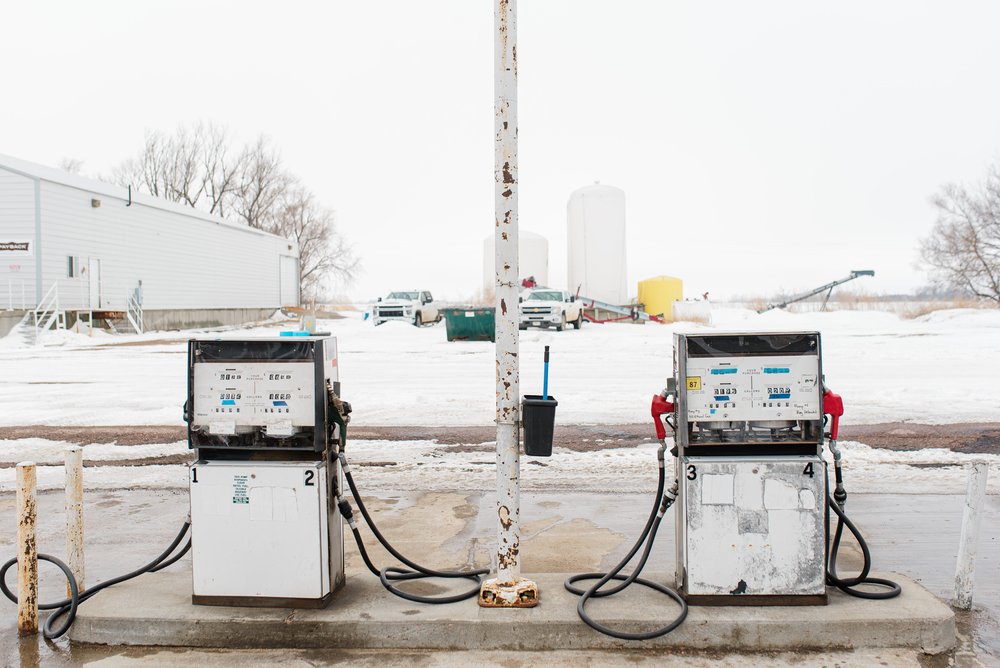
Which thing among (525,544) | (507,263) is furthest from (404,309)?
(507,263)

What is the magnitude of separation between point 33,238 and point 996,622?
1145 inches

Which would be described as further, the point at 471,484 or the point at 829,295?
the point at 829,295

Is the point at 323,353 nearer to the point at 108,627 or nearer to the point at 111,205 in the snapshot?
the point at 108,627

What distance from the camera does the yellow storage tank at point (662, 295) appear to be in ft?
132

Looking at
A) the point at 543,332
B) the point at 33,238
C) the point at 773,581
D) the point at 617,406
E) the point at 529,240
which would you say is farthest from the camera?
the point at 529,240

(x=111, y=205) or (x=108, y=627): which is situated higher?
(x=111, y=205)

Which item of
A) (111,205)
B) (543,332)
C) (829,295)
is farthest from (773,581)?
(829,295)

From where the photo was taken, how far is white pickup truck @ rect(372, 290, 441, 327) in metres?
34.8

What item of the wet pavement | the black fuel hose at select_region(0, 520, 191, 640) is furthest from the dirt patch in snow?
the black fuel hose at select_region(0, 520, 191, 640)

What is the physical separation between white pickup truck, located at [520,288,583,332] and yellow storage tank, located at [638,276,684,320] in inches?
371

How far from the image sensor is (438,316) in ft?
122

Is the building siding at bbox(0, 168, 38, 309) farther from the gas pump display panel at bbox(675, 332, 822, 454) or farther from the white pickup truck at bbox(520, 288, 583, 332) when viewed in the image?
the gas pump display panel at bbox(675, 332, 822, 454)

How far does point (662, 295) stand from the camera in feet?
132

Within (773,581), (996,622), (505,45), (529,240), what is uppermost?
(529,240)
